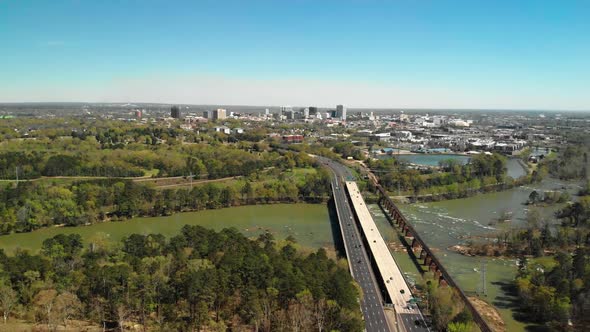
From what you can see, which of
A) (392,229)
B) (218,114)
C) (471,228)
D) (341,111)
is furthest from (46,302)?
(341,111)

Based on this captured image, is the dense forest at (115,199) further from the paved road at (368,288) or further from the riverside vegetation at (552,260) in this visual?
the riverside vegetation at (552,260)

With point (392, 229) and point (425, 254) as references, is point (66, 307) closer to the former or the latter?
point (425, 254)

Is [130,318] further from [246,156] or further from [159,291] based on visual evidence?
[246,156]

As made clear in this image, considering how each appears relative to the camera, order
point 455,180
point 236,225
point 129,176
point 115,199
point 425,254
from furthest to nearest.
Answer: point 129,176, point 455,180, point 115,199, point 236,225, point 425,254

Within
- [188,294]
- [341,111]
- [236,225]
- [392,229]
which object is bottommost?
[236,225]

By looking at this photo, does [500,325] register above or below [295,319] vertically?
below

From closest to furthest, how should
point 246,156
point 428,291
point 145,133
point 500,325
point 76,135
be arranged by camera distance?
point 500,325, point 428,291, point 246,156, point 76,135, point 145,133

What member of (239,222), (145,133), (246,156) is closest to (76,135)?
(145,133)
